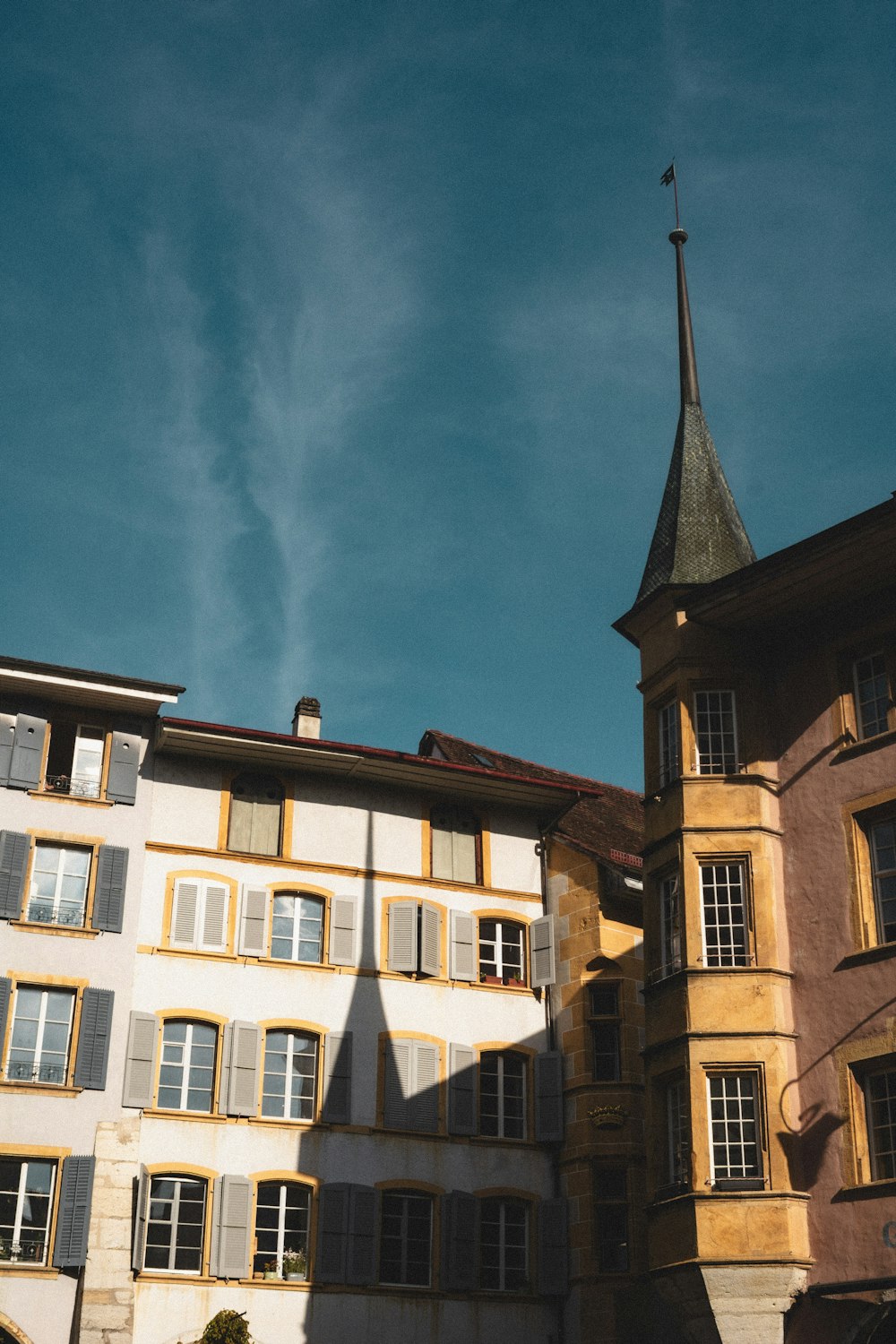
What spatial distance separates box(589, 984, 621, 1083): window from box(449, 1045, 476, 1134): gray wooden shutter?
92.4 inches

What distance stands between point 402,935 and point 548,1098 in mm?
4180

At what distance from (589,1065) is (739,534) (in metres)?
10.5

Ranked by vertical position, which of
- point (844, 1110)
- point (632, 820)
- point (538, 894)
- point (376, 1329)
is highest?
point (632, 820)

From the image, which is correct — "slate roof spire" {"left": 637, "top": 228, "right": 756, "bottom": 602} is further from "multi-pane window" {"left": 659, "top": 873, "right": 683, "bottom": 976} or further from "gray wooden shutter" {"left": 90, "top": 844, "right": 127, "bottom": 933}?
"gray wooden shutter" {"left": 90, "top": 844, "right": 127, "bottom": 933}

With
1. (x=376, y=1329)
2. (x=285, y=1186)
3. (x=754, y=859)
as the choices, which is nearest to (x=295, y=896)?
(x=285, y=1186)

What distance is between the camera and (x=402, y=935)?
33094 mm

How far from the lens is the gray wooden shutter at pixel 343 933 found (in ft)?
107

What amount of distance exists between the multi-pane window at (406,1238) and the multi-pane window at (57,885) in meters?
7.71

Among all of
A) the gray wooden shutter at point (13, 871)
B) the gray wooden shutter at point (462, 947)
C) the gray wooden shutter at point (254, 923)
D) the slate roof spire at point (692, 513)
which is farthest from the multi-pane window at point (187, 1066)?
the slate roof spire at point (692, 513)

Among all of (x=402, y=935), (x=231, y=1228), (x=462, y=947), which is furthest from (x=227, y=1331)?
(x=462, y=947)

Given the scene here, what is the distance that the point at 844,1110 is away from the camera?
23.7m

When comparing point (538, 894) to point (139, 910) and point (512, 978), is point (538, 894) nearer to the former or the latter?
point (512, 978)

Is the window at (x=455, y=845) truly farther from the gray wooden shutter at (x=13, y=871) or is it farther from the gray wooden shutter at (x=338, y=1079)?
the gray wooden shutter at (x=13, y=871)

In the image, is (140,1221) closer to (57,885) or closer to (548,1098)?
(57,885)
